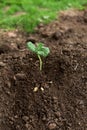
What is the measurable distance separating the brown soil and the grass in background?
72cm

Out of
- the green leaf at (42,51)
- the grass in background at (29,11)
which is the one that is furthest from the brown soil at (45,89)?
the grass in background at (29,11)

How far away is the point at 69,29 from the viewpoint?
A: 191 inches

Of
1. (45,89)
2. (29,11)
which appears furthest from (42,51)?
(29,11)

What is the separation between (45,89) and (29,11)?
2.01 m

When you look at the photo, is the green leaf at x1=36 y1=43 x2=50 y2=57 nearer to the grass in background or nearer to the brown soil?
the brown soil

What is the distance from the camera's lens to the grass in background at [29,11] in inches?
194

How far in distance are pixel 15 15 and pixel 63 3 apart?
2.99ft

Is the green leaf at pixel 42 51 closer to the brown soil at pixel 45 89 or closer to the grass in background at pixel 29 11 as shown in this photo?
the brown soil at pixel 45 89

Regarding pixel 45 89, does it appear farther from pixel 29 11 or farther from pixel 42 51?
pixel 29 11

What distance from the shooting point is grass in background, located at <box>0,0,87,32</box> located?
4.94m

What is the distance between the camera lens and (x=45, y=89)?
356cm

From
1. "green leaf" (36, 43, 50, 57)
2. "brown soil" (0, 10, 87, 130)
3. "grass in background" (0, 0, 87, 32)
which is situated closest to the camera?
"brown soil" (0, 10, 87, 130)

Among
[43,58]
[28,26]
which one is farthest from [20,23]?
[43,58]

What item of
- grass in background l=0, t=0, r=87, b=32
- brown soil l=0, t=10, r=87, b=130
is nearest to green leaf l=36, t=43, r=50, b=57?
brown soil l=0, t=10, r=87, b=130
